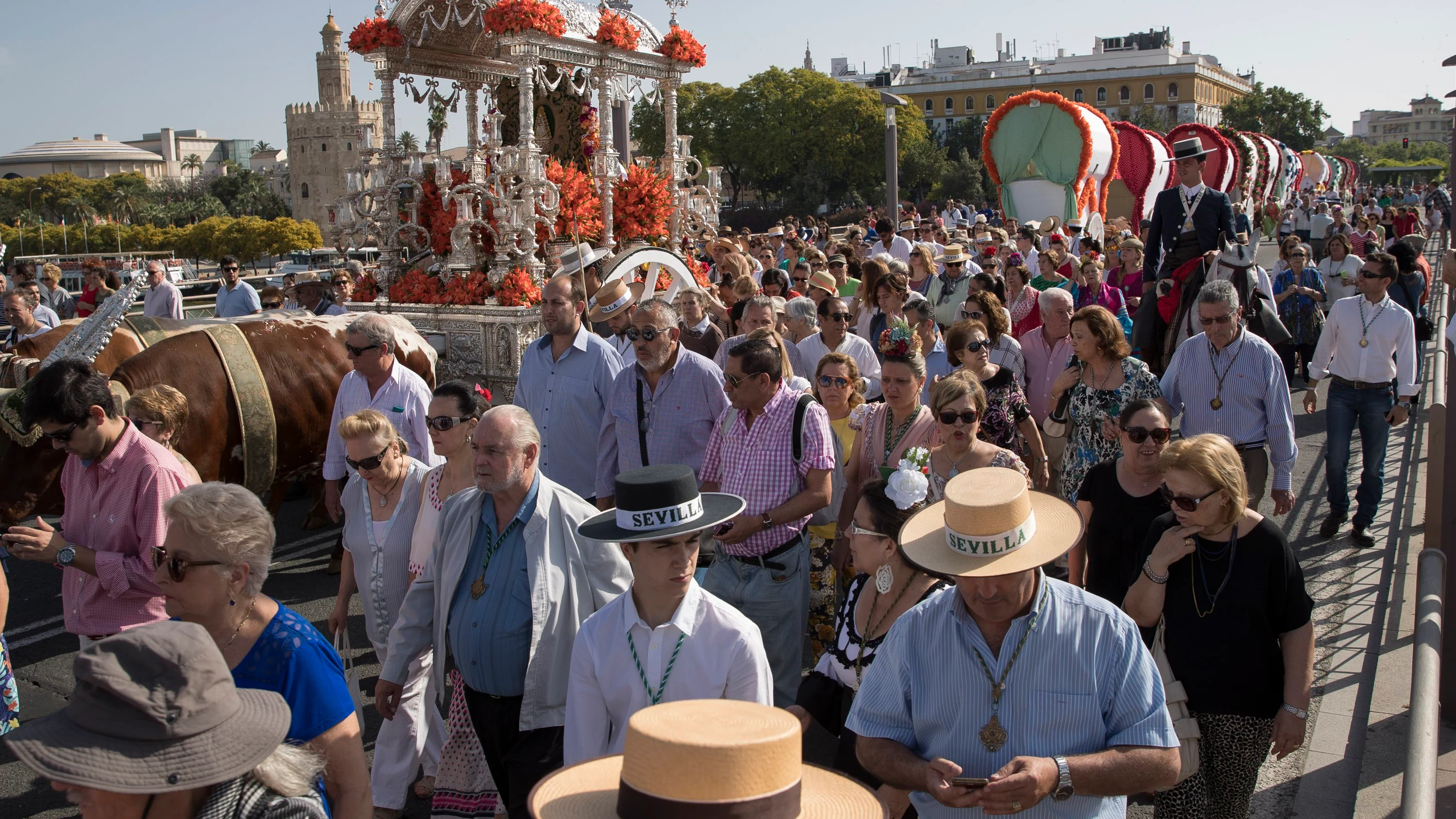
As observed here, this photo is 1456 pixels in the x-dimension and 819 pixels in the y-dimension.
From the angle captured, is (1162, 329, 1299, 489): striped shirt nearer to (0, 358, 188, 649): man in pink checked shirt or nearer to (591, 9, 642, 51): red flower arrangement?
(0, 358, 188, 649): man in pink checked shirt

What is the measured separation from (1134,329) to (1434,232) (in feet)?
97.2

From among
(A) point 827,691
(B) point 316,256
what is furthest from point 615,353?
(B) point 316,256

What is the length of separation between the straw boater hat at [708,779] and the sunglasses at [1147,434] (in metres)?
2.68

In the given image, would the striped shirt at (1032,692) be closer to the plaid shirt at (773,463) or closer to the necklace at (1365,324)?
the plaid shirt at (773,463)

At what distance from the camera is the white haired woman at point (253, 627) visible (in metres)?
2.79

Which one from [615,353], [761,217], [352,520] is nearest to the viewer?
[352,520]

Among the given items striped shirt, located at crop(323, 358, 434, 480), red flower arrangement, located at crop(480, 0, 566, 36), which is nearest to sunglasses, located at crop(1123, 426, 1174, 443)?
striped shirt, located at crop(323, 358, 434, 480)

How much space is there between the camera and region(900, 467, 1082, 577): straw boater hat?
104 inches

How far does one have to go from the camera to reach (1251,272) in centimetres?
895

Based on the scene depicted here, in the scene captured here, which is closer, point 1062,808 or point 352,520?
point 1062,808

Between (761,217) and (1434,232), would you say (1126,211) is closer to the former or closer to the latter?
(1434,232)

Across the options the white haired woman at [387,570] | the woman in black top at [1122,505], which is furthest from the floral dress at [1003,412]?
the white haired woman at [387,570]

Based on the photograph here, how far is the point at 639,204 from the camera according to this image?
13.4m

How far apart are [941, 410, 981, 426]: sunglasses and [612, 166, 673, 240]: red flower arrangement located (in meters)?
8.82
